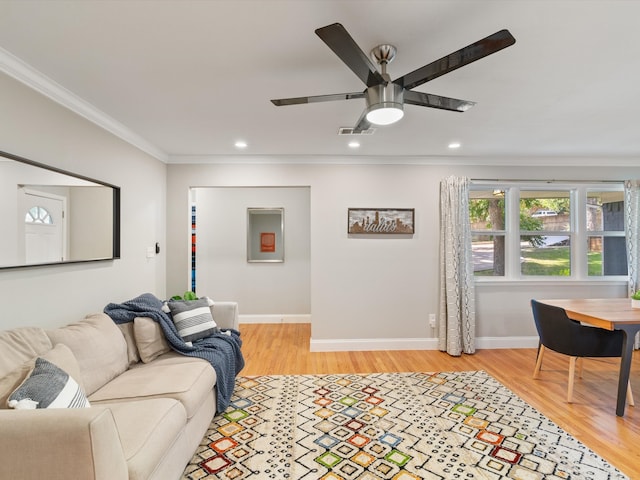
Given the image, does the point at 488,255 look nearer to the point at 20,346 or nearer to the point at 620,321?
the point at 620,321

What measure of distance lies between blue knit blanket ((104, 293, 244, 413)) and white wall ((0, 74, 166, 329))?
0.31 meters

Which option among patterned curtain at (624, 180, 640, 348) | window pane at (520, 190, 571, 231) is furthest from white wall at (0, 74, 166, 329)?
patterned curtain at (624, 180, 640, 348)

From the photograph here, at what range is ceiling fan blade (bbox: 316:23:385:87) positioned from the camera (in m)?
1.21

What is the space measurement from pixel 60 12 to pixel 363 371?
11.3 ft

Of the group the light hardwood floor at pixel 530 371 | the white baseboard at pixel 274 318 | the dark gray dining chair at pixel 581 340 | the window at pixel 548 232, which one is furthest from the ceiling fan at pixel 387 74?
the white baseboard at pixel 274 318

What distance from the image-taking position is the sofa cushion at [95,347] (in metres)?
1.90

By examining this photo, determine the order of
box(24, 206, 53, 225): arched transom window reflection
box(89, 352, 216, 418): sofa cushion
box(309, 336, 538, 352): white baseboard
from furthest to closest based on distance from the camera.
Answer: box(309, 336, 538, 352): white baseboard < box(24, 206, 53, 225): arched transom window reflection < box(89, 352, 216, 418): sofa cushion

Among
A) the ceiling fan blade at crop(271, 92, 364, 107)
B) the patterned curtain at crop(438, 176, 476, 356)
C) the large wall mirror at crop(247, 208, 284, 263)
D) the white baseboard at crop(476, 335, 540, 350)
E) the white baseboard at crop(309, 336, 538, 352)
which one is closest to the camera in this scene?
the ceiling fan blade at crop(271, 92, 364, 107)

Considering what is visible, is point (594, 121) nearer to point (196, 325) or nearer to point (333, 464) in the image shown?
point (333, 464)

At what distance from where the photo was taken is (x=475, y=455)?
2.05 m

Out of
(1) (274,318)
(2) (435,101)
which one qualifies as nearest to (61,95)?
(2) (435,101)

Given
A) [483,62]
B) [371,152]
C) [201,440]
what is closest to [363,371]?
[201,440]

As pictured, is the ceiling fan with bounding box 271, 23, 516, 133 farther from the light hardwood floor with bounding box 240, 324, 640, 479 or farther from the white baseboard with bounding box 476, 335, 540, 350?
the white baseboard with bounding box 476, 335, 540, 350

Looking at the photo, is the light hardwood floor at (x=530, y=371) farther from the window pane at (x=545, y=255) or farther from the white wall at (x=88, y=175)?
the white wall at (x=88, y=175)
